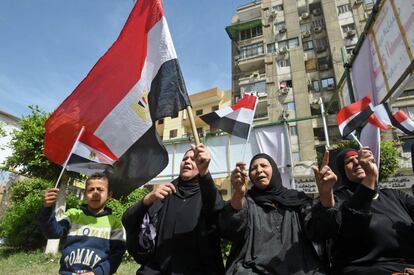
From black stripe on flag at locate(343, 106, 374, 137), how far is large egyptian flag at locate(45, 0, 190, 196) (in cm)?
257

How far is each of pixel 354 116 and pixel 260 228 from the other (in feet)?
8.70

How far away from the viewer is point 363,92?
5.32m

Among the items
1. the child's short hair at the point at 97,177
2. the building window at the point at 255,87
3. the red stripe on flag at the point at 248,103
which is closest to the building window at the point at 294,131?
the building window at the point at 255,87

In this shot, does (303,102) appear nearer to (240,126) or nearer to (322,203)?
(240,126)

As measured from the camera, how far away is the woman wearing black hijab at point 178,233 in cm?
248

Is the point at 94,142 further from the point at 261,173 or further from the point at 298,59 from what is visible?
the point at 298,59

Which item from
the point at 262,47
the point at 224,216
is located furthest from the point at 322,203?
the point at 262,47

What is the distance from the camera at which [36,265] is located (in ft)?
24.8

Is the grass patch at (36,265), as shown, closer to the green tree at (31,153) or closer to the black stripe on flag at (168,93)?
the green tree at (31,153)

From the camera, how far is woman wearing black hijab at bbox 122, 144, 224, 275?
2484 mm

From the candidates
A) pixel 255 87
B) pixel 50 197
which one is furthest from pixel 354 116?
pixel 255 87

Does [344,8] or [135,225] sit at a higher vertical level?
[344,8]

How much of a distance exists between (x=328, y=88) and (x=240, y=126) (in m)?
24.5

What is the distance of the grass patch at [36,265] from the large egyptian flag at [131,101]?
3792 millimetres
